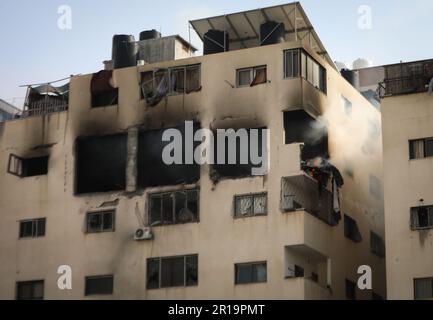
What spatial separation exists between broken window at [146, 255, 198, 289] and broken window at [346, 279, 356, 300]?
27.8 ft

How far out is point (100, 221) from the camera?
67.3 m

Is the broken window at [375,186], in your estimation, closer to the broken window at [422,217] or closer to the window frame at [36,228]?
the broken window at [422,217]

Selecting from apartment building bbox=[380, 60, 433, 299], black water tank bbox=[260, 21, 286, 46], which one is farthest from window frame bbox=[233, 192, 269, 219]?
black water tank bbox=[260, 21, 286, 46]

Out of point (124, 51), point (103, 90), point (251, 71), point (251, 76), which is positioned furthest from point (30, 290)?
point (251, 71)

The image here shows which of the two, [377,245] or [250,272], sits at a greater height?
[377,245]

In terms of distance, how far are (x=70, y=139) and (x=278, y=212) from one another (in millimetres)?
13217

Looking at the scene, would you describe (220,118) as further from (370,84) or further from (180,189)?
(370,84)

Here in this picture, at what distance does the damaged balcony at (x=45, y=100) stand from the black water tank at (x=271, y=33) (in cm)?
1182

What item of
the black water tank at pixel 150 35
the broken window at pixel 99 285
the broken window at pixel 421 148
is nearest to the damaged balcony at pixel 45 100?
the black water tank at pixel 150 35

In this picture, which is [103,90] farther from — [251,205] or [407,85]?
[407,85]

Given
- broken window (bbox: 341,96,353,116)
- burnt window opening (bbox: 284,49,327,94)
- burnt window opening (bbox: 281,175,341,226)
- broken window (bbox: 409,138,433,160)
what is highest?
burnt window opening (bbox: 284,49,327,94)

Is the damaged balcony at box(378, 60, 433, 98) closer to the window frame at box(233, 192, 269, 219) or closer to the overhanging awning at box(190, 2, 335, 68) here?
the overhanging awning at box(190, 2, 335, 68)

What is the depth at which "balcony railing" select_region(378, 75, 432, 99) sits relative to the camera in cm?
6322

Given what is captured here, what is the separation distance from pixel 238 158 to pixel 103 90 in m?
9.40
